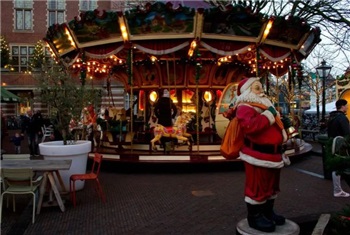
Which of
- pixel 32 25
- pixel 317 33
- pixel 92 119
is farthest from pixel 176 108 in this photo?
pixel 32 25

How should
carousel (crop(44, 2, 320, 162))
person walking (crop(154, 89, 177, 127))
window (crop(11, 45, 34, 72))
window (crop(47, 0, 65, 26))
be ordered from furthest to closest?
1. window (crop(47, 0, 65, 26))
2. window (crop(11, 45, 34, 72))
3. person walking (crop(154, 89, 177, 127))
4. carousel (crop(44, 2, 320, 162))

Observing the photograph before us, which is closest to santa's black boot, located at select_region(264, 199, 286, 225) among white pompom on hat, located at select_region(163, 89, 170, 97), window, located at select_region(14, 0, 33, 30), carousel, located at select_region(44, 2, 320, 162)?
carousel, located at select_region(44, 2, 320, 162)

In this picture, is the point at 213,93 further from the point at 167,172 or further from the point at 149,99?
the point at 167,172

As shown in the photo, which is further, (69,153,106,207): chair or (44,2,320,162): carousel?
(44,2,320,162): carousel

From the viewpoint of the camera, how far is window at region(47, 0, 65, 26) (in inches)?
1547

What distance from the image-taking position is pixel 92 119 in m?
15.0

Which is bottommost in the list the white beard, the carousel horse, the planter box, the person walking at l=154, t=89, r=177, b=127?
the planter box

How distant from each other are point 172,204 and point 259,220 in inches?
108

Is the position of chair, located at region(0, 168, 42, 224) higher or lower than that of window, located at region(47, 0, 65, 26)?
lower

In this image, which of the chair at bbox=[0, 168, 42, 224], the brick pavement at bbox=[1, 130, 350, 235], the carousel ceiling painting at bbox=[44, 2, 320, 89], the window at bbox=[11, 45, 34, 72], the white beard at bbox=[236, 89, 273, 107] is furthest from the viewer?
the window at bbox=[11, 45, 34, 72]

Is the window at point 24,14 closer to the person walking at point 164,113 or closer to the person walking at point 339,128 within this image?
the person walking at point 164,113

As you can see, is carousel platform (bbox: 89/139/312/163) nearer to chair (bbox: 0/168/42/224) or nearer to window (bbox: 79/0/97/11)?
chair (bbox: 0/168/42/224)

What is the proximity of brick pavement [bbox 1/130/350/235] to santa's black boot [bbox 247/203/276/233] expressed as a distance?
88 cm

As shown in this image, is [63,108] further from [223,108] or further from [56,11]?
[56,11]
